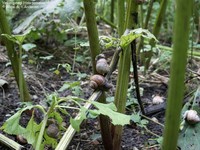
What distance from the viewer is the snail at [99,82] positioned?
83 cm

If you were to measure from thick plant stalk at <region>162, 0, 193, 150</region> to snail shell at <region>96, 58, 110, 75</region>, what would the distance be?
0.88ft

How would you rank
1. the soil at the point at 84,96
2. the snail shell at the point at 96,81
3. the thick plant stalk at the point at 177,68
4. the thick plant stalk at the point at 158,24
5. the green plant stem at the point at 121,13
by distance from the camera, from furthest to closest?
the thick plant stalk at the point at 158,24
the soil at the point at 84,96
the green plant stem at the point at 121,13
the snail shell at the point at 96,81
the thick plant stalk at the point at 177,68

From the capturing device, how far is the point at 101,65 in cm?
84

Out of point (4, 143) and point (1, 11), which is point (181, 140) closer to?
point (4, 143)

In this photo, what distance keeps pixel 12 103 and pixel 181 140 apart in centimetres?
55

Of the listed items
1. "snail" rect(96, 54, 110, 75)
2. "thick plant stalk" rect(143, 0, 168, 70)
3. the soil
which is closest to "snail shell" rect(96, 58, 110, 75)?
"snail" rect(96, 54, 110, 75)

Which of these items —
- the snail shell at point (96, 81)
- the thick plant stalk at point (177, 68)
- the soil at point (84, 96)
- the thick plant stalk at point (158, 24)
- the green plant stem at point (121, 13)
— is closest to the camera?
the thick plant stalk at point (177, 68)

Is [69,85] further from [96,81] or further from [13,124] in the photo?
[13,124]

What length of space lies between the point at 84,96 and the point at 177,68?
77cm

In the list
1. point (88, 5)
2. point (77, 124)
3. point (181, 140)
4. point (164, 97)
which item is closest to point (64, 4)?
point (88, 5)

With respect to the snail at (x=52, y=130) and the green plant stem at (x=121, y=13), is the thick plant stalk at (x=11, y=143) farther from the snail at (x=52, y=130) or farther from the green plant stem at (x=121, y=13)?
the green plant stem at (x=121, y=13)

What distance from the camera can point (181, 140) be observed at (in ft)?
3.07

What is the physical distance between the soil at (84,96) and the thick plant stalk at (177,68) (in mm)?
407

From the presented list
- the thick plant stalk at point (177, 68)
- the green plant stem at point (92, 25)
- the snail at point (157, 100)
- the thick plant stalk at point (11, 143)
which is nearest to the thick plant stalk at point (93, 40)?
the green plant stem at point (92, 25)
